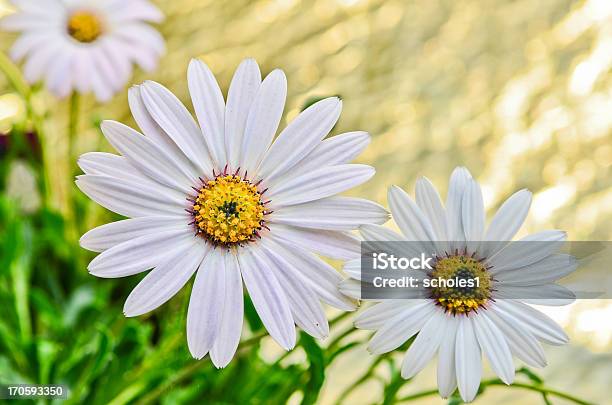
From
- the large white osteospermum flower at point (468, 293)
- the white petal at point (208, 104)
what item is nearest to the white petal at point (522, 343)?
the large white osteospermum flower at point (468, 293)

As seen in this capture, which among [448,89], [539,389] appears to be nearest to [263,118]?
[539,389]

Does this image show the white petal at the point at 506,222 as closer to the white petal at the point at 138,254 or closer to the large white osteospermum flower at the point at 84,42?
the white petal at the point at 138,254

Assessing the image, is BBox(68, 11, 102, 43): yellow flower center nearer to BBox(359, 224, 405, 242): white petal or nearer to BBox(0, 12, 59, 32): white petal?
BBox(0, 12, 59, 32): white petal

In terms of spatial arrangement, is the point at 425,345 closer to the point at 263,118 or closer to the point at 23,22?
the point at 263,118

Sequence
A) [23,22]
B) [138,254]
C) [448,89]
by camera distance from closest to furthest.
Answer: [138,254]
[23,22]
[448,89]

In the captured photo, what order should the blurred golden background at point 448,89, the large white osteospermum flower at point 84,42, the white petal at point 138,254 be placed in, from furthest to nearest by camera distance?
the blurred golden background at point 448,89, the large white osteospermum flower at point 84,42, the white petal at point 138,254

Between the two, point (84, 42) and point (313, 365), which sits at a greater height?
point (84, 42)

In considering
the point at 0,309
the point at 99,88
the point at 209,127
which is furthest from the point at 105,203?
the point at 0,309
